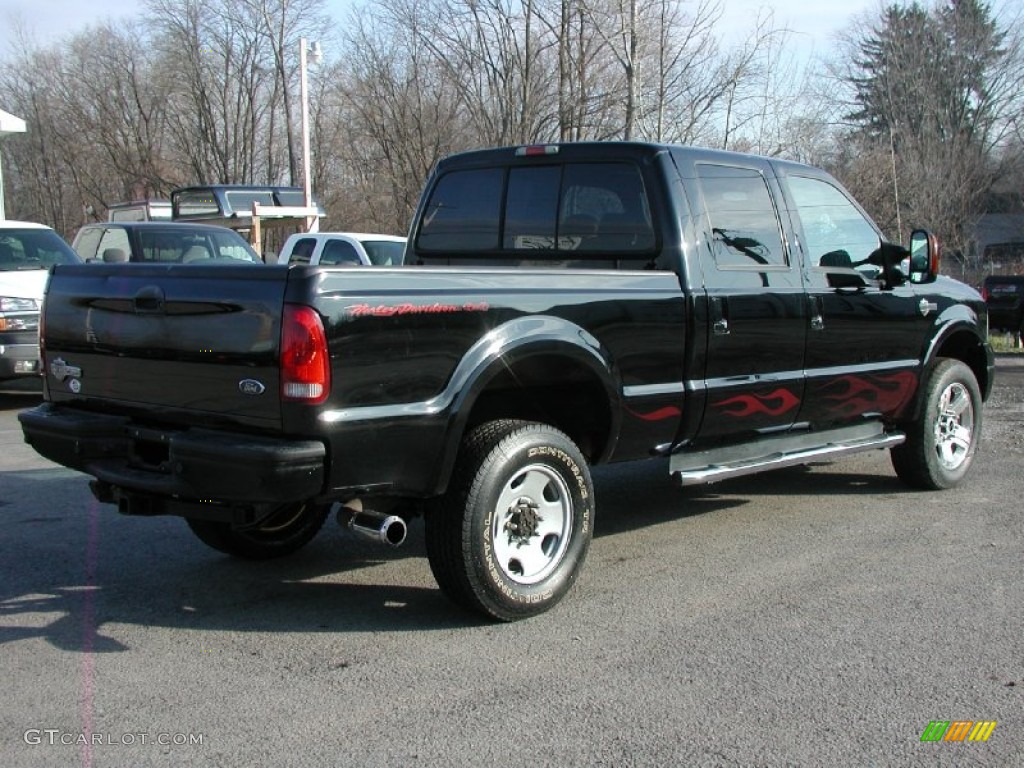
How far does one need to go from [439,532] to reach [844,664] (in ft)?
5.44

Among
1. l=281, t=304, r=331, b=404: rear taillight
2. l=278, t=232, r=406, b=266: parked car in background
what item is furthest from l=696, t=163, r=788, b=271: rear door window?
l=278, t=232, r=406, b=266: parked car in background

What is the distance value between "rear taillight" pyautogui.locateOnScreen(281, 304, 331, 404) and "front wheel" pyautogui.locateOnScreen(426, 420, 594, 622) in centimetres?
81

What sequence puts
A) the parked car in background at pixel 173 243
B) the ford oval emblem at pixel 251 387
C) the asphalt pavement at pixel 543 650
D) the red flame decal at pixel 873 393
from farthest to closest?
the parked car in background at pixel 173 243, the red flame decal at pixel 873 393, the ford oval emblem at pixel 251 387, the asphalt pavement at pixel 543 650

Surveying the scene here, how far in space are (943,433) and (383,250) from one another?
10344 millimetres

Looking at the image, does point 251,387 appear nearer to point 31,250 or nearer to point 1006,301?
point 31,250

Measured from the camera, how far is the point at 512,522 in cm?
474

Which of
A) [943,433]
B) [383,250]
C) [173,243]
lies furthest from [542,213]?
[383,250]

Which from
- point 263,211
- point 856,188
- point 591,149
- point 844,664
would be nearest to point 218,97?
point 263,211

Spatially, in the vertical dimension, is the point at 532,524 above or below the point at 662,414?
below

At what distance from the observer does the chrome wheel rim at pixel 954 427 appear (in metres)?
7.22

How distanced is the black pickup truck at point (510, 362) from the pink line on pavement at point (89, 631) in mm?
532

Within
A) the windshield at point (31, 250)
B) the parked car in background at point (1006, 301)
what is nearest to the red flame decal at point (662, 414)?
the windshield at point (31, 250)

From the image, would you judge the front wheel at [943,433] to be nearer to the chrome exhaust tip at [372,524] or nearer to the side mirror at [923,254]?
the side mirror at [923,254]

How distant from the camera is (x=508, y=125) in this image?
2294cm
